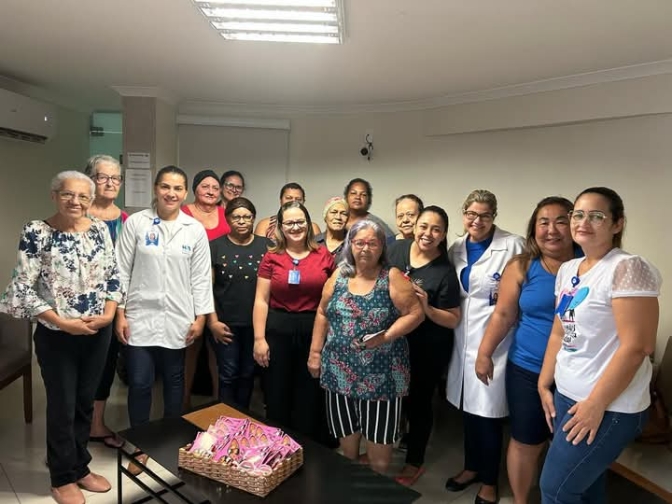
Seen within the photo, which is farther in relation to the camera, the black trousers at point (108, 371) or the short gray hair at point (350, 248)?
the black trousers at point (108, 371)

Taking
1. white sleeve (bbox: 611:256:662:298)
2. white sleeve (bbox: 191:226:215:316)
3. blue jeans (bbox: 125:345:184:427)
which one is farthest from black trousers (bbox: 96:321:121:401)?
white sleeve (bbox: 611:256:662:298)

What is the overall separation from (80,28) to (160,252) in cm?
135

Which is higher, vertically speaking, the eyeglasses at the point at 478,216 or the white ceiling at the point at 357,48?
the white ceiling at the point at 357,48

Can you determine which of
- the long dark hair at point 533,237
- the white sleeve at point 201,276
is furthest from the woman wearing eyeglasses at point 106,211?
the long dark hair at point 533,237

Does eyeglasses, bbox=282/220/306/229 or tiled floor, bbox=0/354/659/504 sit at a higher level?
eyeglasses, bbox=282/220/306/229

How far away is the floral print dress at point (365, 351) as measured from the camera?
2.14 m

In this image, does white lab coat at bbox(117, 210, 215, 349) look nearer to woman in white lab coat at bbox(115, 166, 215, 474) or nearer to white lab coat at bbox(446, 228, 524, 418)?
woman in white lab coat at bbox(115, 166, 215, 474)

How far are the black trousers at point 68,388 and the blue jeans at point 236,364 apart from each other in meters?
0.66

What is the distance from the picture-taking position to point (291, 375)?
2539 millimetres

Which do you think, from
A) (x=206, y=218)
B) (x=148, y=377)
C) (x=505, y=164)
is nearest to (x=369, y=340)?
(x=148, y=377)

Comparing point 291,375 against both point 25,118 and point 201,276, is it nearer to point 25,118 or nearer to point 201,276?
point 201,276

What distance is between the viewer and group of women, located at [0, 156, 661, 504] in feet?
5.35

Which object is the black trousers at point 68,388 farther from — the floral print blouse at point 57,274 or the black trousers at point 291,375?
the black trousers at point 291,375

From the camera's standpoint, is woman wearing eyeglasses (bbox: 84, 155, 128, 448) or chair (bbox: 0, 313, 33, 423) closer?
woman wearing eyeglasses (bbox: 84, 155, 128, 448)
